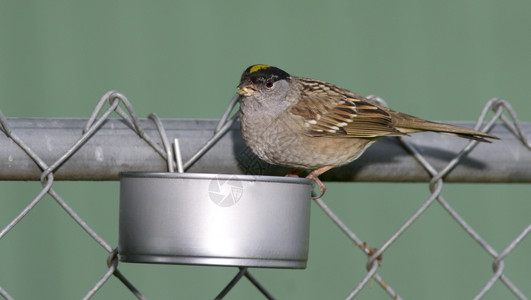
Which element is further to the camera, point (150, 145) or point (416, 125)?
point (416, 125)

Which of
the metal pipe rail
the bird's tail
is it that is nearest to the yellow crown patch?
the metal pipe rail

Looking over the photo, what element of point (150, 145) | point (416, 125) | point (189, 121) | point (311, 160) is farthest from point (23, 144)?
point (416, 125)

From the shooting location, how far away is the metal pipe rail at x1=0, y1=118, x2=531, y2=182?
2289 mm

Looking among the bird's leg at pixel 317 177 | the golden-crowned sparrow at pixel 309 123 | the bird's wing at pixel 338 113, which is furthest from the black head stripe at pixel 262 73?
the bird's leg at pixel 317 177

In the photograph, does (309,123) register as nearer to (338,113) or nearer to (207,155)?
(338,113)

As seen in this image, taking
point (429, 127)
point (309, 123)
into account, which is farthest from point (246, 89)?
point (429, 127)

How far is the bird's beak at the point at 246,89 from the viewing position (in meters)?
2.82

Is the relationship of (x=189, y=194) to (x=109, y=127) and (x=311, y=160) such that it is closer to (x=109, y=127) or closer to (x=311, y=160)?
(x=109, y=127)

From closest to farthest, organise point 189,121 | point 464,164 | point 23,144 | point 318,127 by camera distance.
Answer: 1. point 23,144
2. point 189,121
3. point 464,164
4. point 318,127

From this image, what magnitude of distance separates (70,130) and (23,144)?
0.49 feet

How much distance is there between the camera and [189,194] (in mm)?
1925

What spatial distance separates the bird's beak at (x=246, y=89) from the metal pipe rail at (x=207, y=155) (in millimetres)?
118

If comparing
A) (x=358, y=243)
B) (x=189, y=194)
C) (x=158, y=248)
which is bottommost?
(x=358, y=243)

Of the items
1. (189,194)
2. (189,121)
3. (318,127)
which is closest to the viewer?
(189,194)
